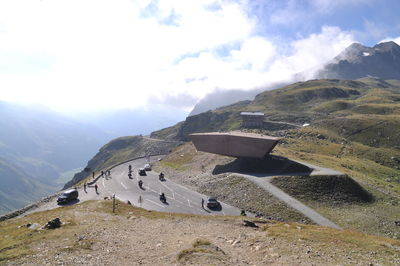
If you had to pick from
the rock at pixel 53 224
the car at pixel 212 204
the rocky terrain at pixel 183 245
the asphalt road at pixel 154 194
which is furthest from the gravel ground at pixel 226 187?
the rock at pixel 53 224

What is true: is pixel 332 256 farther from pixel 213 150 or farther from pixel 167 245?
pixel 213 150

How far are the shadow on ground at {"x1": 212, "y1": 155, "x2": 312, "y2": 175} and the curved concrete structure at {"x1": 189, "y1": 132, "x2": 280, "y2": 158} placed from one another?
5.92ft

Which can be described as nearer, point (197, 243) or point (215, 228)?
point (197, 243)

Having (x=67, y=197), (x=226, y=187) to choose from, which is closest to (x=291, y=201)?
(x=226, y=187)

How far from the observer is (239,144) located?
75.6 m

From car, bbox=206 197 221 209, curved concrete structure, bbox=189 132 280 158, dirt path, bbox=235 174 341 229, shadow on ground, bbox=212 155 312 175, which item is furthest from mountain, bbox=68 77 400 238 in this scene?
car, bbox=206 197 221 209

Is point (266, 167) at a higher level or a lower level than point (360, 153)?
higher

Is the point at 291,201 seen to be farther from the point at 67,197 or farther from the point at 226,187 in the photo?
the point at 67,197

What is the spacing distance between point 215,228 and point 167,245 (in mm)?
8709

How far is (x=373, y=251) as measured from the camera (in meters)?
25.2

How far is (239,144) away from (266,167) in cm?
937

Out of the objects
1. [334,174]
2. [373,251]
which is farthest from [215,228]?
[334,174]

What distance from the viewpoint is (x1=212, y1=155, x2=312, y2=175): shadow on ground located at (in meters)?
66.6

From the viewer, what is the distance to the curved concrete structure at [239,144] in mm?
72562
